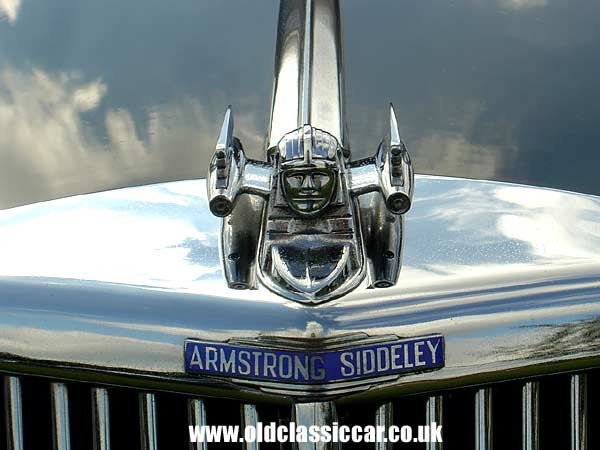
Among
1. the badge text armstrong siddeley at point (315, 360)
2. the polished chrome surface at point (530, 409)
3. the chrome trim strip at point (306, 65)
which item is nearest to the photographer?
the badge text armstrong siddeley at point (315, 360)

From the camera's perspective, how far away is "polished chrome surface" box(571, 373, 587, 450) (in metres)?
1.66

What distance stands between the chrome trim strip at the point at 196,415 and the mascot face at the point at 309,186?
316mm

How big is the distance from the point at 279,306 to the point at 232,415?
20 centimetres

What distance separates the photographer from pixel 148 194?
1.93m

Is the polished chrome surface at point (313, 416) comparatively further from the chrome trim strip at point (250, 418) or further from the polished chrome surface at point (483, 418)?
the polished chrome surface at point (483, 418)

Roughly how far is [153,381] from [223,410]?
114 mm

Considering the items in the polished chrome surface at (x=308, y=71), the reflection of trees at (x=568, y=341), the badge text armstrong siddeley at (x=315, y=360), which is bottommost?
the badge text armstrong siddeley at (x=315, y=360)

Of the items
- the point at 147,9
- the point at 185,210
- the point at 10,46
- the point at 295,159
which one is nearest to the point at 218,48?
the point at 147,9

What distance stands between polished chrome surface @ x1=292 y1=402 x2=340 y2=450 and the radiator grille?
0.04 meters

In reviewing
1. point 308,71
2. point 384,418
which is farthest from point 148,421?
point 308,71

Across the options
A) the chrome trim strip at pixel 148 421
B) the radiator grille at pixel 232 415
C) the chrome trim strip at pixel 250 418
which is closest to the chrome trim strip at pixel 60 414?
the radiator grille at pixel 232 415

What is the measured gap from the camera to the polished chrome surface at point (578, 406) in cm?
166

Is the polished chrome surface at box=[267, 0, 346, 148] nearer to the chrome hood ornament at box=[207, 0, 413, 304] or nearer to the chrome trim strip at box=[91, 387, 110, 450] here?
the chrome hood ornament at box=[207, 0, 413, 304]

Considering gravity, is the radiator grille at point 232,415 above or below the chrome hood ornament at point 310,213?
below
